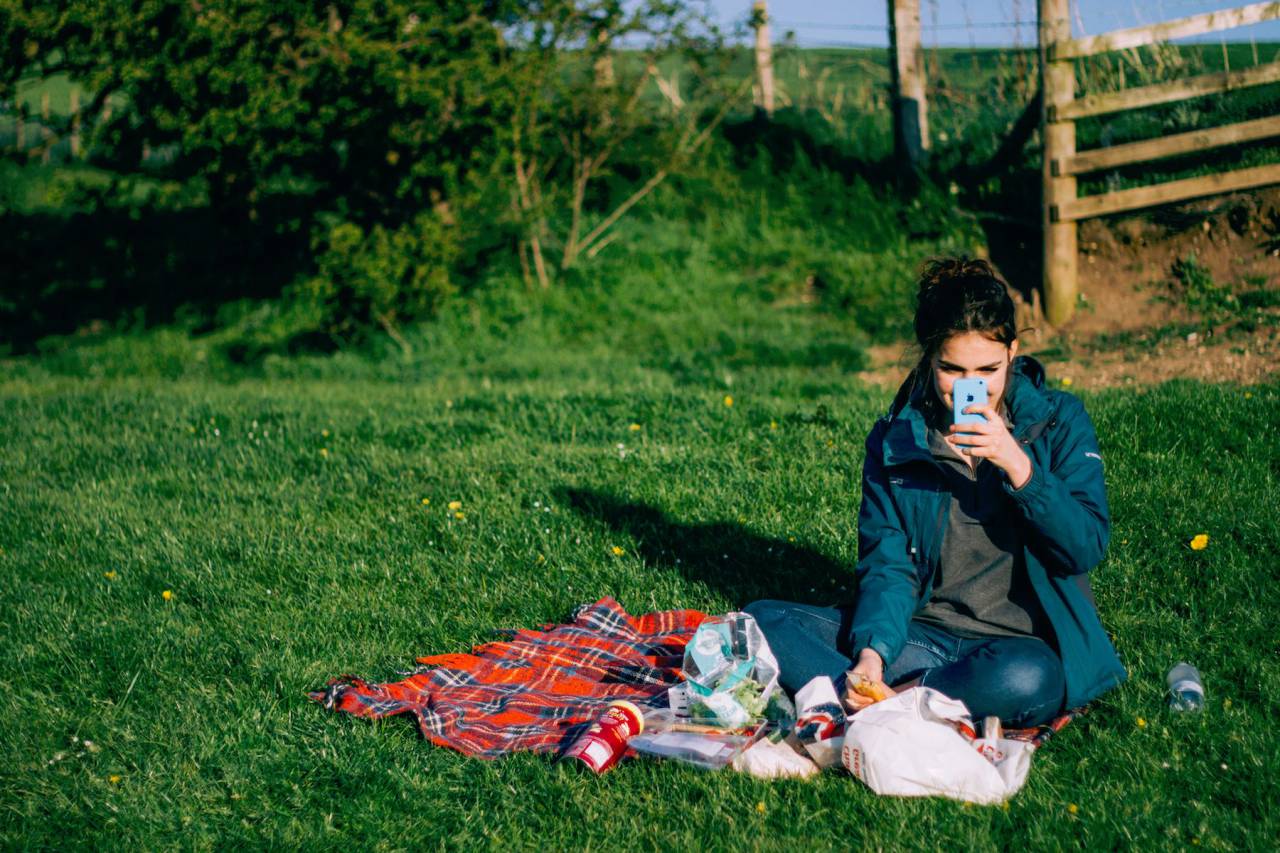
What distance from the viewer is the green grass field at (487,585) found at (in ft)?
10.5

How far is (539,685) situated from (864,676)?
48.3 inches

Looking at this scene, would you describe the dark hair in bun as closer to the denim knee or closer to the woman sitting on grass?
the woman sitting on grass

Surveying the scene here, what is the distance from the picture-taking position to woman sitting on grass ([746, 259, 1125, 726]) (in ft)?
10.9

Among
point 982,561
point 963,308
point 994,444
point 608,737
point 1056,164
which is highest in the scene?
point 1056,164

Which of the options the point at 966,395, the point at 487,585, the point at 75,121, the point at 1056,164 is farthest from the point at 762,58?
the point at 966,395

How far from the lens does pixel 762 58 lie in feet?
38.9

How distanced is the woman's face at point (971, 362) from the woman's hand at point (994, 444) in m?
0.18

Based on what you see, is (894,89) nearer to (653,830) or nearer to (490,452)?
(490,452)

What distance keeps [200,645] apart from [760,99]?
9626 millimetres

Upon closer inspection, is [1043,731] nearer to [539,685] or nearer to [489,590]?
[539,685]

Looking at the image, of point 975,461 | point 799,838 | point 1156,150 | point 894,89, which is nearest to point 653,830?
point 799,838

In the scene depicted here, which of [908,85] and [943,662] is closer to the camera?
[943,662]

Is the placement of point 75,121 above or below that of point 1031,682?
above

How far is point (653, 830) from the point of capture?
313 cm
